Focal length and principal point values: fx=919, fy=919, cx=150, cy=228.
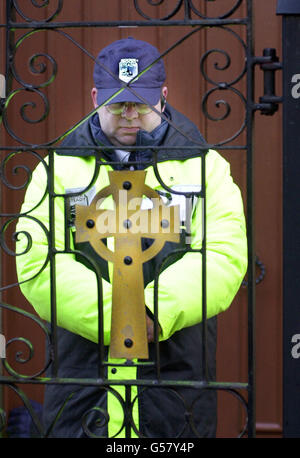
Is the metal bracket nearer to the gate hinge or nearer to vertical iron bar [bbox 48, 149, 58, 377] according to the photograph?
vertical iron bar [bbox 48, 149, 58, 377]

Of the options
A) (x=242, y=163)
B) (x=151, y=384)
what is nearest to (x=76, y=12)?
(x=242, y=163)

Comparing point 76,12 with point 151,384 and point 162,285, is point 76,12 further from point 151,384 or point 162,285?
point 151,384

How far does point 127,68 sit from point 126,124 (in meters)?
0.21

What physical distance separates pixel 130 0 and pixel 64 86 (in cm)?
47

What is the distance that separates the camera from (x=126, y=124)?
287cm

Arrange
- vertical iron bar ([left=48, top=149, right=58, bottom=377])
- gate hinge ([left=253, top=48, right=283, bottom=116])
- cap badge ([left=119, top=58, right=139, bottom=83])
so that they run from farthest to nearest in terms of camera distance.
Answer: cap badge ([left=119, top=58, right=139, bottom=83])
vertical iron bar ([left=48, top=149, right=58, bottom=377])
gate hinge ([left=253, top=48, right=283, bottom=116])

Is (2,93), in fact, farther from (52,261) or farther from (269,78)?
(269,78)

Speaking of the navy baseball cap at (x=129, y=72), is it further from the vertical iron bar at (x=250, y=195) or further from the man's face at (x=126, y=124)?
the vertical iron bar at (x=250, y=195)

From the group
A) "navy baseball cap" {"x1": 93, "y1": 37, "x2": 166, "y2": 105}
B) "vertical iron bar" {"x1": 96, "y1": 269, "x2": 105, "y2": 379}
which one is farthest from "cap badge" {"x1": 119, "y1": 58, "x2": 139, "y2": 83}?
"vertical iron bar" {"x1": 96, "y1": 269, "x2": 105, "y2": 379}

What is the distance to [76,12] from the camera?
404cm

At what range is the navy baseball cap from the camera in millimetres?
2729

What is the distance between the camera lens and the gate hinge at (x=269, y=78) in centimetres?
234

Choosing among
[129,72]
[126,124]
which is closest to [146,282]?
[126,124]

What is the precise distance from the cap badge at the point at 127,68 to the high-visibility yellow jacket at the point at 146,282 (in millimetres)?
252
